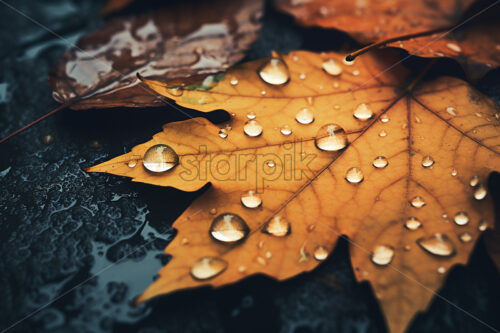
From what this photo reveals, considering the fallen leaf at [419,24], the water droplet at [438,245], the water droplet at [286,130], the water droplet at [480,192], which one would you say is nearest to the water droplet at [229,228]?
the water droplet at [286,130]

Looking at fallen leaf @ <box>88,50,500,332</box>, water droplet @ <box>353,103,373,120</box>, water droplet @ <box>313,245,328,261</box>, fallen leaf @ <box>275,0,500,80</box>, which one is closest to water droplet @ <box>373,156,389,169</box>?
fallen leaf @ <box>88,50,500,332</box>

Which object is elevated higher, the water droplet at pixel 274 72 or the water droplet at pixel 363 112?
the water droplet at pixel 274 72

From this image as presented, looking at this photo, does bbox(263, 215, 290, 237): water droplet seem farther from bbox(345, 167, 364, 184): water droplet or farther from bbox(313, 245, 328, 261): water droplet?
bbox(345, 167, 364, 184): water droplet

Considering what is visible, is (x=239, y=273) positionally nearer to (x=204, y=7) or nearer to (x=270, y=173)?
(x=270, y=173)

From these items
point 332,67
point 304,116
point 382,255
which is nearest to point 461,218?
point 382,255

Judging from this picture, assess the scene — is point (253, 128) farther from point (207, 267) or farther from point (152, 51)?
point (152, 51)

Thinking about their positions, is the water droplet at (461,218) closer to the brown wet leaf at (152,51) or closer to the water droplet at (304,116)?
the water droplet at (304,116)
